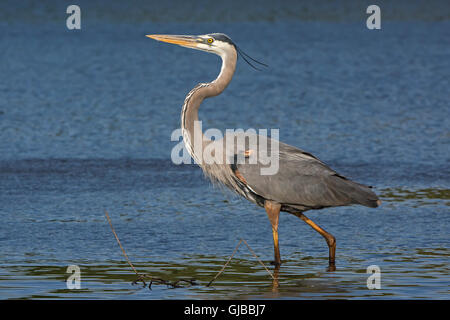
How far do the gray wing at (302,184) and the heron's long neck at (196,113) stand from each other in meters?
0.47

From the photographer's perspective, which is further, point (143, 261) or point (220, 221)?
point (220, 221)

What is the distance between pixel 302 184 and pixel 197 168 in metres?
4.41

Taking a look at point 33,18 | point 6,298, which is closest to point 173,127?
point 6,298

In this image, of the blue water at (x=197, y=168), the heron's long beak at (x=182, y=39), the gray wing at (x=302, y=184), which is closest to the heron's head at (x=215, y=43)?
the heron's long beak at (x=182, y=39)

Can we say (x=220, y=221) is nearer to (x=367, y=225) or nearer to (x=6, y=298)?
(x=367, y=225)

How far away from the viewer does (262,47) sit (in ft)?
80.6

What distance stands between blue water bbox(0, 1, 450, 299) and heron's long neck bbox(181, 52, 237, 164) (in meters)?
0.98

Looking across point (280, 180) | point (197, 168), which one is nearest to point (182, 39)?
point (280, 180)

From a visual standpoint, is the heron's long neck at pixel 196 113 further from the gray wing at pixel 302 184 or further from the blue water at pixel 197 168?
the blue water at pixel 197 168

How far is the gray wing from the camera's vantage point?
28.2 feet

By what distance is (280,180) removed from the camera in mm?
8625

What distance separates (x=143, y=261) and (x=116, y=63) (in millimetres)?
14735
